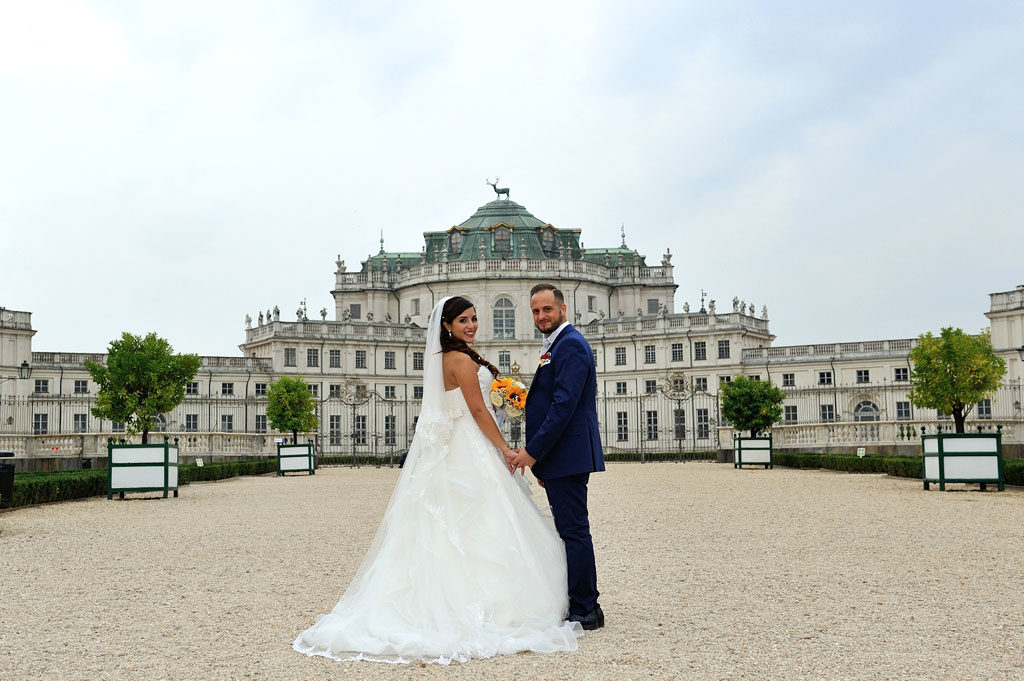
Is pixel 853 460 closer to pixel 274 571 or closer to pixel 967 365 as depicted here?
pixel 967 365

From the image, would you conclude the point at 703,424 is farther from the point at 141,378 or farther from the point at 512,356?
the point at 141,378

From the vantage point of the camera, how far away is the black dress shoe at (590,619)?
7483 mm

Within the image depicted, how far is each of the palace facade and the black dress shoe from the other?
43477 millimetres

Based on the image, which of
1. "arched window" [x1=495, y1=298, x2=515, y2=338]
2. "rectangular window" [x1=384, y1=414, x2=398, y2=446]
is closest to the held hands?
"rectangular window" [x1=384, y1=414, x2=398, y2=446]

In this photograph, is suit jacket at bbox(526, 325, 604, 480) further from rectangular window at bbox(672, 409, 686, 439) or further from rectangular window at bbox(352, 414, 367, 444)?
rectangular window at bbox(352, 414, 367, 444)

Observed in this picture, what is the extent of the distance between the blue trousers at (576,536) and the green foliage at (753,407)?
4176 centimetres

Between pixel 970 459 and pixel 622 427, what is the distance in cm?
5136

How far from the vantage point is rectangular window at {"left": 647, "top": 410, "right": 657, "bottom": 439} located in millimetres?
72113

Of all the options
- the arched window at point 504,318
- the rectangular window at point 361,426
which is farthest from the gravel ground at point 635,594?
the arched window at point 504,318

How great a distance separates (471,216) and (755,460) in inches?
2177

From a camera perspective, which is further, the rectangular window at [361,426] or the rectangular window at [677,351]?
the rectangular window at [677,351]

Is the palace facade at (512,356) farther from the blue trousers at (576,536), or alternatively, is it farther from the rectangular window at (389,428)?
the blue trousers at (576,536)

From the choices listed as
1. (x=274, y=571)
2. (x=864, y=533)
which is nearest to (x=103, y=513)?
(x=274, y=571)

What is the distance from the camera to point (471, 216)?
90062 millimetres
